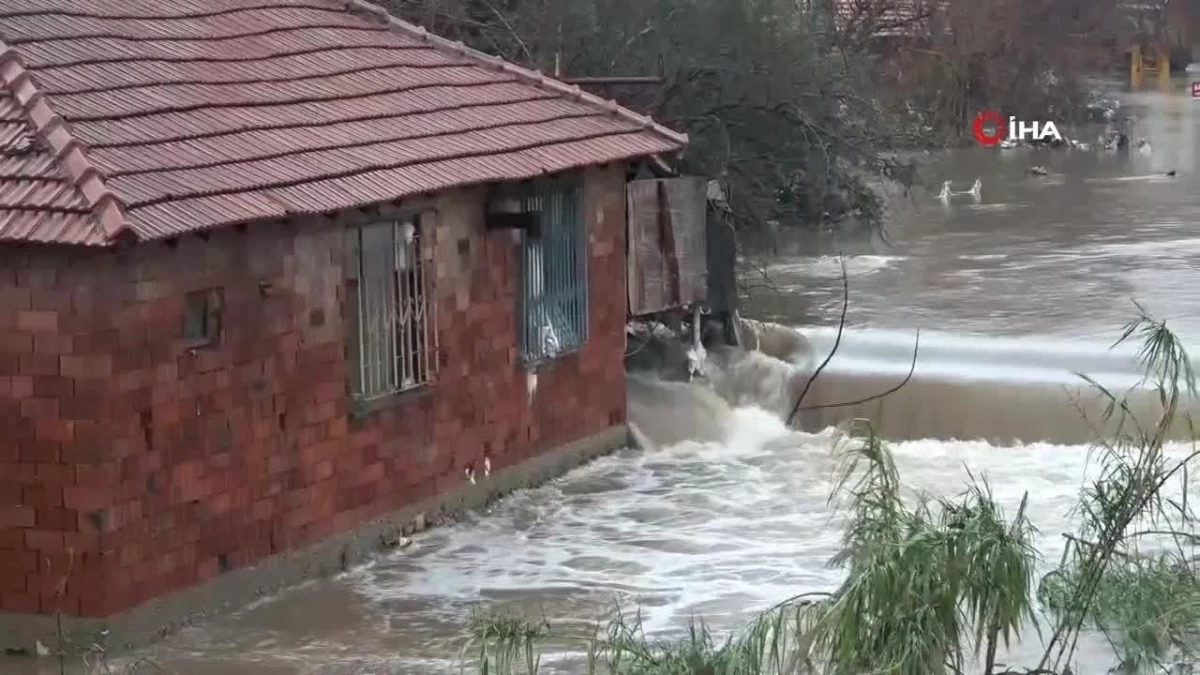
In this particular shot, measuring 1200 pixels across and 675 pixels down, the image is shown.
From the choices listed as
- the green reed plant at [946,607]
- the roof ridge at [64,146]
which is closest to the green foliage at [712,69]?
the roof ridge at [64,146]

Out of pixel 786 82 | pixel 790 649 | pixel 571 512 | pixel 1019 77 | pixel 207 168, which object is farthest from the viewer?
pixel 1019 77

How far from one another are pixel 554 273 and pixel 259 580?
357cm

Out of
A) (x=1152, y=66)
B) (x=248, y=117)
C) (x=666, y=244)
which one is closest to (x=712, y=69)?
(x=666, y=244)

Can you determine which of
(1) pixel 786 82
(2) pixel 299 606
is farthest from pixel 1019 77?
(2) pixel 299 606

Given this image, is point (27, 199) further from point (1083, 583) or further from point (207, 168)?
point (1083, 583)

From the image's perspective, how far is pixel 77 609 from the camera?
28.1ft

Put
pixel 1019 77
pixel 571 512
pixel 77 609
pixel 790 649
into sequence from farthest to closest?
pixel 1019 77
pixel 571 512
pixel 77 609
pixel 790 649

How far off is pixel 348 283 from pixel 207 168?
51.9 inches

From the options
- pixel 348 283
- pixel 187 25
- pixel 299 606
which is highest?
pixel 187 25

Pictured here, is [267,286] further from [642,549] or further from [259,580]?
[642,549]

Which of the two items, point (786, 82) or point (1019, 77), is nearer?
point (786, 82)

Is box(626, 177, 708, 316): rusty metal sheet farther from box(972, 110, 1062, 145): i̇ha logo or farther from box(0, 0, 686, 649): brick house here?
box(972, 110, 1062, 145): i̇ha logo

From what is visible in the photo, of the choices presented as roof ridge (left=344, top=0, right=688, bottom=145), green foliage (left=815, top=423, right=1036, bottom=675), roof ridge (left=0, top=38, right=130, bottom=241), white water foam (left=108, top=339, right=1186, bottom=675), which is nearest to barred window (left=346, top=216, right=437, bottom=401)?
white water foam (left=108, top=339, right=1186, bottom=675)

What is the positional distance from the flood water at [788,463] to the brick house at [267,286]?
426 mm
